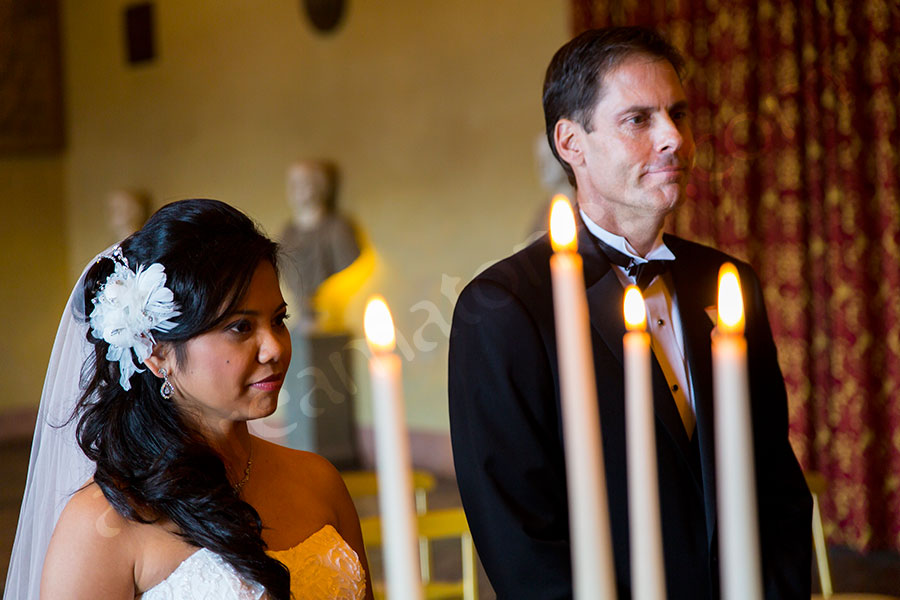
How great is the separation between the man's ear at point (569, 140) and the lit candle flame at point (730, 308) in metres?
1.18

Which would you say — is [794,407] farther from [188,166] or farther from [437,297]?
[188,166]

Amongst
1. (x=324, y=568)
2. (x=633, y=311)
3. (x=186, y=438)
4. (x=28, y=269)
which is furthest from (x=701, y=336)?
(x=28, y=269)

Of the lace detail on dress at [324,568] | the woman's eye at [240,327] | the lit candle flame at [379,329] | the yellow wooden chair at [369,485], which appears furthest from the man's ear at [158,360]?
the yellow wooden chair at [369,485]

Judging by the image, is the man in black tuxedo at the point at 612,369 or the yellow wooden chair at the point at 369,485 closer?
the man in black tuxedo at the point at 612,369

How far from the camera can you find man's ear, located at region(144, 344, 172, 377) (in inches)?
70.3

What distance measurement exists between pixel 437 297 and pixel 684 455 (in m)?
5.78

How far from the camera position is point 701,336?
1.82 meters

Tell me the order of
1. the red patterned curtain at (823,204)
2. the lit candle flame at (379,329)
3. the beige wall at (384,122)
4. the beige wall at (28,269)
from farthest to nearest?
the beige wall at (28,269)
the beige wall at (384,122)
the red patterned curtain at (823,204)
the lit candle flame at (379,329)

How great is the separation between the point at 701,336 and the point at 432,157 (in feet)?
18.6

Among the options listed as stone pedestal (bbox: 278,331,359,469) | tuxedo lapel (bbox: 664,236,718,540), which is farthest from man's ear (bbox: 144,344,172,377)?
stone pedestal (bbox: 278,331,359,469)

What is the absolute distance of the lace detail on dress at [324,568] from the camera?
1812 mm

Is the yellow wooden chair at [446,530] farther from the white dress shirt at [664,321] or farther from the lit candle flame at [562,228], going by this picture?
the lit candle flame at [562,228]

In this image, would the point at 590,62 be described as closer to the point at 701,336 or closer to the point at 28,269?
the point at 701,336

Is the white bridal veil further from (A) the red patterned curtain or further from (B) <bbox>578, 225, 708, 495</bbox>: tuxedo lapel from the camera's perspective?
(A) the red patterned curtain
